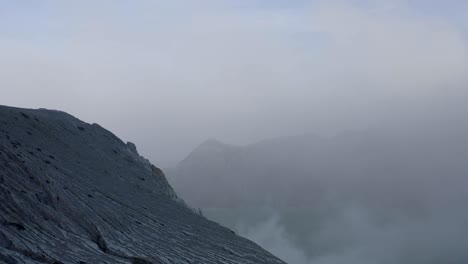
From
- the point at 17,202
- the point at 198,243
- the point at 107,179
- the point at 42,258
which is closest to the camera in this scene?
the point at 42,258

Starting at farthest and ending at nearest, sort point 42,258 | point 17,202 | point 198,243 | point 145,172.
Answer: point 145,172
point 198,243
point 17,202
point 42,258

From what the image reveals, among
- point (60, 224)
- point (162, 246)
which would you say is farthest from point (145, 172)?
point (60, 224)

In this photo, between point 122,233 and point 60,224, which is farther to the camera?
point 122,233

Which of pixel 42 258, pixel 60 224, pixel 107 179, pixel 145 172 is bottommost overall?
pixel 42 258

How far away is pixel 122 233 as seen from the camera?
26656 mm

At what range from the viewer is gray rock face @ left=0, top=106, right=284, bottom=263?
2217 centimetres

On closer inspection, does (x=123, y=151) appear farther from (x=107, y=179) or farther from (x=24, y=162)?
(x=24, y=162)

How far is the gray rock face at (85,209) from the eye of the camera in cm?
2217

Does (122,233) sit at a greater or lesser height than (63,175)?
lesser

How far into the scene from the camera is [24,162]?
85.7ft

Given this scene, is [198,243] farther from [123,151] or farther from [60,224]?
[123,151]

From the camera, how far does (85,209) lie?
86.7ft

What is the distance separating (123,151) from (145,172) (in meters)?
2.09

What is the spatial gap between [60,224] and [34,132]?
11.2m
